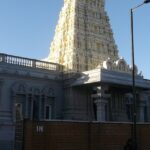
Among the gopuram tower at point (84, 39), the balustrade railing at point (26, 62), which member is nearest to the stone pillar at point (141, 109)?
the gopuram tower at point (84, 39)

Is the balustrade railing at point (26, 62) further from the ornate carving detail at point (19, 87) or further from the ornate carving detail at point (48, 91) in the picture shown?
the ornate carving detail at point (48, 91)

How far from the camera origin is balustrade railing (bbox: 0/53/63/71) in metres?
30.8

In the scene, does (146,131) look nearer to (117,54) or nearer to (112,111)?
(112,111)

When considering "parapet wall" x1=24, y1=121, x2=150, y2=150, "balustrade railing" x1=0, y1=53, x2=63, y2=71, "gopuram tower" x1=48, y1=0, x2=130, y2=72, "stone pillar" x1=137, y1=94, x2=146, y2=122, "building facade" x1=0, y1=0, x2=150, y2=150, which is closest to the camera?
"parapet wall" x1=24, y1=121, x2=150, y2=150

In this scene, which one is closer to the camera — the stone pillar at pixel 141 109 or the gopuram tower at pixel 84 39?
the stone pillar at pixel 141 109

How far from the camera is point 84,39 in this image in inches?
1487

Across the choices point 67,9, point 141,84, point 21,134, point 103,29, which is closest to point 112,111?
point 141,84

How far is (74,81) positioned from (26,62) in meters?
4.75

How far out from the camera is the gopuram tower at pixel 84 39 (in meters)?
36.1

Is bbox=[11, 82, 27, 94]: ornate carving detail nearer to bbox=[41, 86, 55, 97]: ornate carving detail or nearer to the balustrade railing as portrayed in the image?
the balustrade railing

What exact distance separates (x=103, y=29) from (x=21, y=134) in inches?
934

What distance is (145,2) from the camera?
61.1 feet

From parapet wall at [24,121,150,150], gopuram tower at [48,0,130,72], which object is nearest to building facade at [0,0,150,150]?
gopuram tower at [48,0,130,72]

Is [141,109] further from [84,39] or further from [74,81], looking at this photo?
[84,39]
